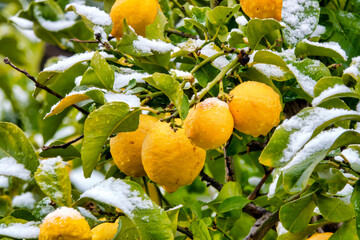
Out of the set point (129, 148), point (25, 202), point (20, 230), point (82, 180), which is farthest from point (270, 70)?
point (25, 202)

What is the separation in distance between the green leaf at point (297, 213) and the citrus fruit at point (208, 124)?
0.62 feet

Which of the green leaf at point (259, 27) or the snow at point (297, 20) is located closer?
the green leaf at point (259, 27)

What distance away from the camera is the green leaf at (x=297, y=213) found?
0.90m

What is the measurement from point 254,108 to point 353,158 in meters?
0.20

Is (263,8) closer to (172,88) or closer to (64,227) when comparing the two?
(172,88)

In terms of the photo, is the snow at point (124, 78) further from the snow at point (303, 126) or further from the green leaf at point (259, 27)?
the snow at point (303, 126)

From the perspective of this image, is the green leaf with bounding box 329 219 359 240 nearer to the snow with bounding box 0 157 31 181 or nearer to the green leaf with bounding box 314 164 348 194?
the green leaf with bounding box 314 164 348 194

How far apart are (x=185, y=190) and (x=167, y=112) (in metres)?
0.81

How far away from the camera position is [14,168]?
987mm

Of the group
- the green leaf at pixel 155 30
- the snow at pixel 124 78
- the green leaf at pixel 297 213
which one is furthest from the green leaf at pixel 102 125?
the green leaf at pixel 297 213

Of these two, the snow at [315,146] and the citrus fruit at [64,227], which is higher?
the snow at [315,146]

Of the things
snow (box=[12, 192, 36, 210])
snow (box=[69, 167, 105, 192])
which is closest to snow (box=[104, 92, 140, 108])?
snow (box=[69, 167, 105, 192])

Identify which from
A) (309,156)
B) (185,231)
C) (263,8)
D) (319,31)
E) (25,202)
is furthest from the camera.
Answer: (25,202)

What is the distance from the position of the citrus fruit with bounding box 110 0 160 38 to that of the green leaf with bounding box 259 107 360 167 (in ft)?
1.40
